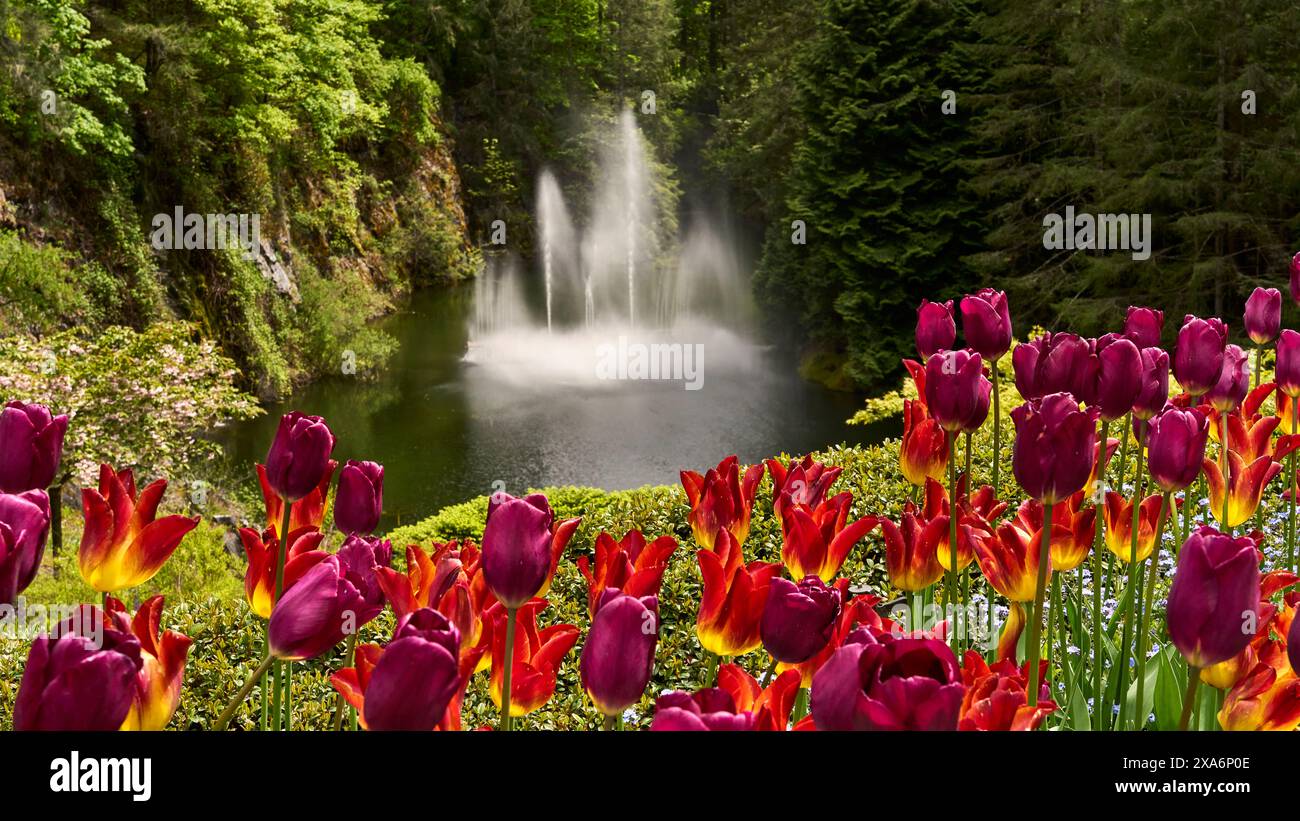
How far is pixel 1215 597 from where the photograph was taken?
95 centimetres

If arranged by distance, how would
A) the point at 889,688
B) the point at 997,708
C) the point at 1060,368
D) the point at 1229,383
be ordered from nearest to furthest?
the point at 889,688, the point at 997,708, the point at 1060,368, the point at 1229,383

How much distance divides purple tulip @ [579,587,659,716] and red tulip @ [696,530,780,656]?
25 cm

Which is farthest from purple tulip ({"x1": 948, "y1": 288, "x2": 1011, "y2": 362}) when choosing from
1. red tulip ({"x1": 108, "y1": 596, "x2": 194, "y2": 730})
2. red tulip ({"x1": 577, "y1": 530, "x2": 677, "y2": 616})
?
red tulip ({"x1": 108, "y1": 596, "x2": 194, "y2": 730})

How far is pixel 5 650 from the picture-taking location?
2795mm

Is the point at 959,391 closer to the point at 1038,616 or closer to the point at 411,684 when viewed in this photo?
the point at 1038,616

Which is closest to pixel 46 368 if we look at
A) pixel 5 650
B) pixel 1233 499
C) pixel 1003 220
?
pixel 5 650

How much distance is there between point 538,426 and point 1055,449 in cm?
1323

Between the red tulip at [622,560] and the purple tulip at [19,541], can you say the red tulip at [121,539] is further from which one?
the red tulip at [622,560]

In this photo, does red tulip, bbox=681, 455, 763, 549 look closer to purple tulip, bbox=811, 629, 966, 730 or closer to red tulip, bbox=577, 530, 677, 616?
red tulip, bbox=577, 530, 677, 616

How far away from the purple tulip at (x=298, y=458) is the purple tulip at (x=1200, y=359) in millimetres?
1435

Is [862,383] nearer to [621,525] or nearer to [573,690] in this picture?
[621,525]

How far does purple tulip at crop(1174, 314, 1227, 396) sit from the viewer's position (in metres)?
1.84

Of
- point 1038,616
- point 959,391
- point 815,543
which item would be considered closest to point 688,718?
point 1038,616
